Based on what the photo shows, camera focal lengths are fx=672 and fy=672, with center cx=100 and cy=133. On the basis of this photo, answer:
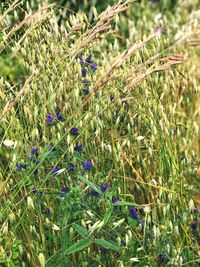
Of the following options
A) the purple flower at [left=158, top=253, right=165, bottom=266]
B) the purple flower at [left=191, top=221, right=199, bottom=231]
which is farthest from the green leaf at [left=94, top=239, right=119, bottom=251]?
the purple flower at [left=191, top=221, right=199, bottom=231]

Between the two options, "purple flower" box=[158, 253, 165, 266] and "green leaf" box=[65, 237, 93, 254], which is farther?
"purple flower" box=[158, 253, 165, 266]

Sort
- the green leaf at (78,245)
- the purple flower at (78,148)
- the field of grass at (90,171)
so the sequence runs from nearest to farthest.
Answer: the green leaf at (78,245) → the field of grass at (90,171) → the purple flower at (78,148)

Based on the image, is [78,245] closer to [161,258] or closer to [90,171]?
[161,258]

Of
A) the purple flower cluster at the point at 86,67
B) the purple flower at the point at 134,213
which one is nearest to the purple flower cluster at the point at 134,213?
the purple flower at the point at 134,213

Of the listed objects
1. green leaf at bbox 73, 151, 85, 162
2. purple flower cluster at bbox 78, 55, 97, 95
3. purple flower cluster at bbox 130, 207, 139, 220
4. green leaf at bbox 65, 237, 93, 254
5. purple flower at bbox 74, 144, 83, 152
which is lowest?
purple flower cluster at bbox 130, 207, 139, 220

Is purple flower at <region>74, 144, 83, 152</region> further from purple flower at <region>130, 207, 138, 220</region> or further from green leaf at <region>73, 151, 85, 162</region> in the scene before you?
purple flower at <region>130, 207, 138, 220</region>

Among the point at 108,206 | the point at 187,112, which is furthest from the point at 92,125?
the point at 187,112

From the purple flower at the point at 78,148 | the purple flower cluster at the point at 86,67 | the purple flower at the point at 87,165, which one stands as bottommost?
the purple flower at the point at 87,165

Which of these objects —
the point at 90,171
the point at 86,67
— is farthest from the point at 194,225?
the point at 86,67

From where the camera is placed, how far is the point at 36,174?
8.45 ft

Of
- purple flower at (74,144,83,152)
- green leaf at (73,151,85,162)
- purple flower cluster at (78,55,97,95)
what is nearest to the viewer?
green leaf at (73,151,85,162)

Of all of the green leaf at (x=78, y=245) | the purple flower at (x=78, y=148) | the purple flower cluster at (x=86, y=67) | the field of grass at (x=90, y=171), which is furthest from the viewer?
the purple flower cluster at (x=86, y=67)

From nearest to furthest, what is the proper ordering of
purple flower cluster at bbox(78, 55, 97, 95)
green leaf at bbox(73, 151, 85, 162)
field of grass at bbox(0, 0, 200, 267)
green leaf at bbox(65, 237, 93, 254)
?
green leaf at bbox(65, 237, 93, 254) → field of grass at bbox(0, 0, 200, 267) → green leaf at bbox(73, 151, 85, 162) → purple flower cluster at bbox(78, 55, 97, 95)

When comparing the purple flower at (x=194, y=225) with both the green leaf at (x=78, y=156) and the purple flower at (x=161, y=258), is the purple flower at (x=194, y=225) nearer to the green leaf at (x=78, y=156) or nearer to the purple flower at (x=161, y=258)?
the purple flower at (x=161, y=258)
